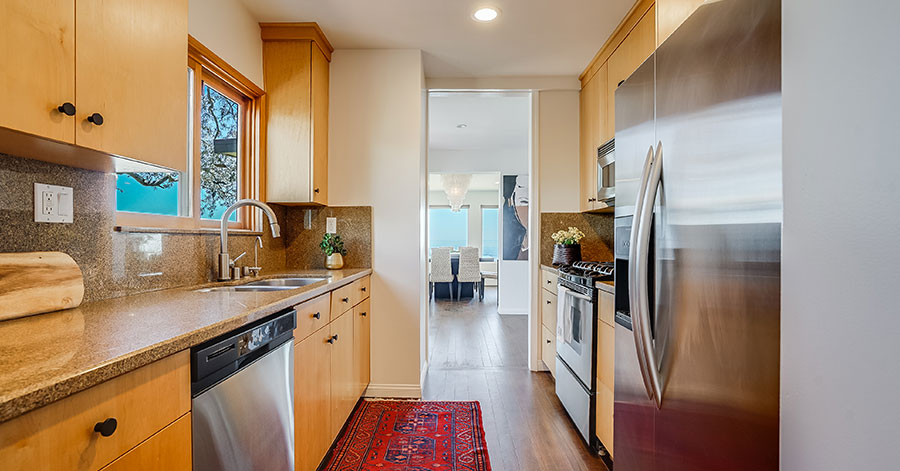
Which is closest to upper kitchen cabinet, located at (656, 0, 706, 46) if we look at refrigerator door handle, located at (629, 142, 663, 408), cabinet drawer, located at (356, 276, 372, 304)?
refrigerator door handle, located at (629, 142, 663, 408)

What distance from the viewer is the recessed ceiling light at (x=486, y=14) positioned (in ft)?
7.95

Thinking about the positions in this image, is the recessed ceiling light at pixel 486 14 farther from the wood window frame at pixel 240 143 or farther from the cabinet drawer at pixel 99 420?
the cabinet drawer at pixel 99 420

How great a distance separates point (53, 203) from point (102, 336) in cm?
65

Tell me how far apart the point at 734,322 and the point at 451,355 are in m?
3.31

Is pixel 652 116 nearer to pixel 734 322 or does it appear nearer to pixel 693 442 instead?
pixel 734 322

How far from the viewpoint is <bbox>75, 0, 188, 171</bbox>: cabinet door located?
104 centimetres

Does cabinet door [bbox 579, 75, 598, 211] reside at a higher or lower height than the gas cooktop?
higher

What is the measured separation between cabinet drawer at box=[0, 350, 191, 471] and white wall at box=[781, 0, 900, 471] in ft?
3.79

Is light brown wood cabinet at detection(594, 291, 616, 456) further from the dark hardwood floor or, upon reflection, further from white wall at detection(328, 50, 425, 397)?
white wall at detection(328, 50, 425, 397)

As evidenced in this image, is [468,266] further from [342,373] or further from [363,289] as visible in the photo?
[342,373]

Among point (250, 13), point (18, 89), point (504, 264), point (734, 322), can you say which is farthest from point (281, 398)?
point (504, 264)

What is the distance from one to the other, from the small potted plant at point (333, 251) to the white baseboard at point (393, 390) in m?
0.87

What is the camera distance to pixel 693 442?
0.96m

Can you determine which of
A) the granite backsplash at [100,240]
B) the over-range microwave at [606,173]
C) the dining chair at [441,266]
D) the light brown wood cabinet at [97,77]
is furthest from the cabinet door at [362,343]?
the dining chair at [441,266]
